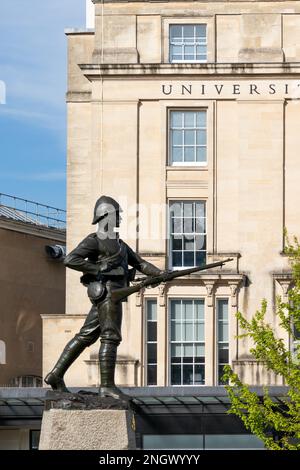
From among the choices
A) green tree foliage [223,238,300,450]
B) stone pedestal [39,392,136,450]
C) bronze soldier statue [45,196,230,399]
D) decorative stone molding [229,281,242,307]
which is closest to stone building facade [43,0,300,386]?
decorative stone molding [229,281,242,307]

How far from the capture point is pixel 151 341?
174 ft

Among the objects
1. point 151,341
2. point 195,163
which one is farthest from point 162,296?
point 195,163

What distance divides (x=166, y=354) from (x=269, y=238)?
15.3 feet

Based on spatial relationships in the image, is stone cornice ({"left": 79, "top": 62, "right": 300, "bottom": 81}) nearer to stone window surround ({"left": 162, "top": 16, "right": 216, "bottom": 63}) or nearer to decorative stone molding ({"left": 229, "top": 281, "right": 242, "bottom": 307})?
stone window surround ({"left": 162, "top": 16, "right": 216, "bottom": 63})

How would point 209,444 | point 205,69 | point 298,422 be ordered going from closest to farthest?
1. point 298,422
2. point 209,444
3. point 205,69

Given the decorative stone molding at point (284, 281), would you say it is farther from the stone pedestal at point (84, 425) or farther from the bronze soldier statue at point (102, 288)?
the stone pedestal at point (84, 425)

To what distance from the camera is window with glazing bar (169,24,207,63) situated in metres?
53.9

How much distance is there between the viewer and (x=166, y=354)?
52688mm

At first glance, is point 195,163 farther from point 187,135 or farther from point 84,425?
point 84,425

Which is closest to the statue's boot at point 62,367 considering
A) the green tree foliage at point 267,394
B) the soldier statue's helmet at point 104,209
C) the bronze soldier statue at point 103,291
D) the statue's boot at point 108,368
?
the bronze soldier statue at point 103,291

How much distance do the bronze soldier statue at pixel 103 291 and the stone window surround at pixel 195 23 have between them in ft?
93.5

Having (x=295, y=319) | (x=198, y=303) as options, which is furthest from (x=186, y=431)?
(x=295, y=319)

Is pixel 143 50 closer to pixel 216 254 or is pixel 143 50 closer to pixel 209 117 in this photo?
pixel 209 117

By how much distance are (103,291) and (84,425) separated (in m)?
1.97
